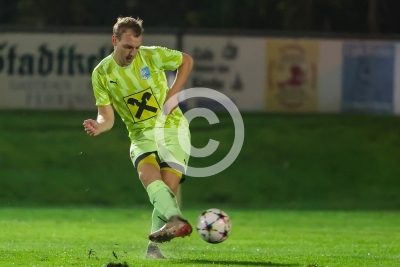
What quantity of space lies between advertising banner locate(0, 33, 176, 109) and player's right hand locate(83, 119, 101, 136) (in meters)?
17.7

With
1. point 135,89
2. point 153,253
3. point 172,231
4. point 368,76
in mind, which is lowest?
point 153,253

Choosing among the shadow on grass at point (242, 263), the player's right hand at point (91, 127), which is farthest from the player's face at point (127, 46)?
the shadow on grass at point (242, 263)

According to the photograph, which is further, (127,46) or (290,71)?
(290,71)

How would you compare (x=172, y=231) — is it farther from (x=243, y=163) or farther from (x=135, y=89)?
(x=243, y=163)

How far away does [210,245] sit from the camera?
11.9 m

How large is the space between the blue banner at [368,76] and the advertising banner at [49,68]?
6.76 m

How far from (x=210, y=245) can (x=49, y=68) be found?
1566 cm

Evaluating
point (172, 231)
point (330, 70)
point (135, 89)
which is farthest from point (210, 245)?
point (330, 70)

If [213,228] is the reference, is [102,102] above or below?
above

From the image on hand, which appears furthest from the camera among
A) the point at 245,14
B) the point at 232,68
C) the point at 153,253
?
the point at 245,14

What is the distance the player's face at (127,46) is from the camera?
9109 millimetres

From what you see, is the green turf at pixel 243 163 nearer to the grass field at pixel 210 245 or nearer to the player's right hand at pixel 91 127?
the grass field at pixel 210 245

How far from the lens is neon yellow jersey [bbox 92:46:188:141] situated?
31.4 ft

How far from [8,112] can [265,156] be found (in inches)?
303
